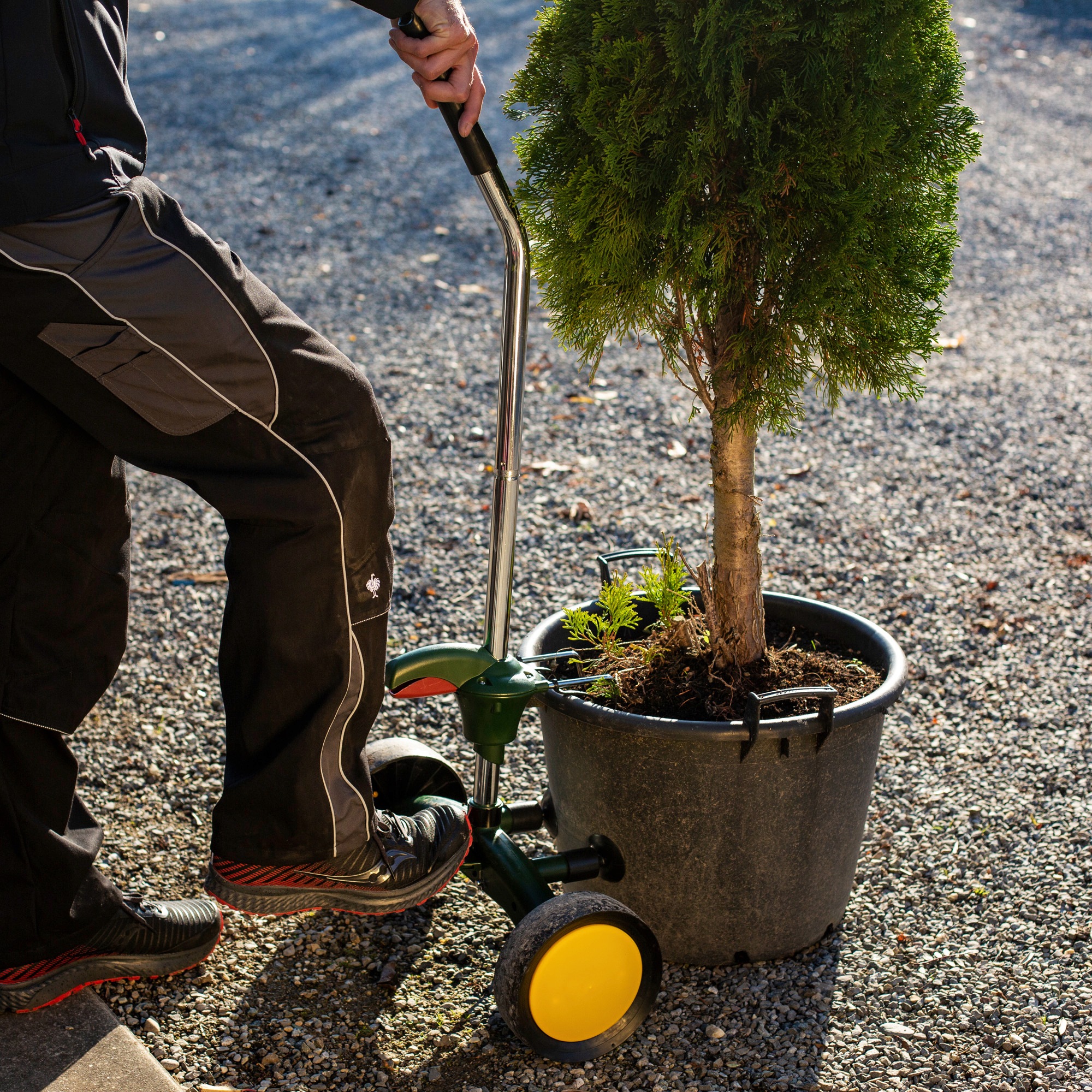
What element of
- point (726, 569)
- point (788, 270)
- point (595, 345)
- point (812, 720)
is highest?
point (788, 270)

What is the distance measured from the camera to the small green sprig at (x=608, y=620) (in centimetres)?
237

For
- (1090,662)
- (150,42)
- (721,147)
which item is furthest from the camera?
(150,42)

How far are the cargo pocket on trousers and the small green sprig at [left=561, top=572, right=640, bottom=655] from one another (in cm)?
94

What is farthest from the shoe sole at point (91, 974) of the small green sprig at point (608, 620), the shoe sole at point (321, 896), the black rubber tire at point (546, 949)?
the small green sprig at point (608, 620)

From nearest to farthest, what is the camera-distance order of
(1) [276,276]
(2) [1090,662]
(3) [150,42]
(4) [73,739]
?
1. (4) [73,739]
2. (2) [1090,662]
3. (1) [276,276]
4. (3) [150,42]

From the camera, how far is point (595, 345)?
7.29 feet

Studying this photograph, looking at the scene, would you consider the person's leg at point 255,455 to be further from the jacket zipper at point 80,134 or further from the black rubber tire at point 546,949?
the black rubber tire at point 546,949

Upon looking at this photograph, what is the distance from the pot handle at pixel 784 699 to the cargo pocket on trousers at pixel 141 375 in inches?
40.3

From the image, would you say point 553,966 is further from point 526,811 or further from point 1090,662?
point 1090,662

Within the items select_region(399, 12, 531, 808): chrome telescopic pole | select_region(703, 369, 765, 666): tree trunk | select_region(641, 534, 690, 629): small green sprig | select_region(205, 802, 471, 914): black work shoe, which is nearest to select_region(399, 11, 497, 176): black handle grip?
select_region(399, 12, 531, 808): chrome telescopic pole

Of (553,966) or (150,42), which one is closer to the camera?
(553,966)

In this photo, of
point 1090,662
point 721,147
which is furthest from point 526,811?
point 1090,662

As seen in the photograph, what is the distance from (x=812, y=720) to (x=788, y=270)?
32.1 inches

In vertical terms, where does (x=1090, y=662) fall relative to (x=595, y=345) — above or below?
below
